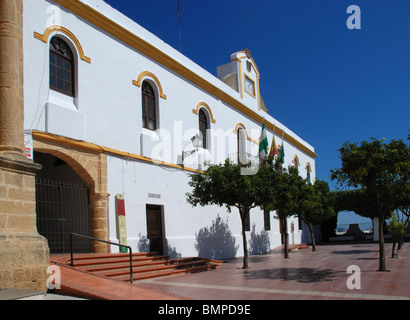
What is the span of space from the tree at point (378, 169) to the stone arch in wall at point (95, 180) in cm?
691

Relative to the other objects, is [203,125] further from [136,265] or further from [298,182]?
[136,265]

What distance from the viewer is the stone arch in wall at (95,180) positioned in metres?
11.5

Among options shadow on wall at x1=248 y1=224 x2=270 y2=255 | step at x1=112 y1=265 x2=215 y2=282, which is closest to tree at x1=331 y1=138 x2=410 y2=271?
step at x1=112 y1=265 x2=215 y2=282

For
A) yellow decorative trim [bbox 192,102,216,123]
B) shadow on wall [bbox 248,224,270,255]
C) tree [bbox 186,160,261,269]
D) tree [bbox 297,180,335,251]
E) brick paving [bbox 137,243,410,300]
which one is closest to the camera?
brick paving [bbox 137,243,410,300]

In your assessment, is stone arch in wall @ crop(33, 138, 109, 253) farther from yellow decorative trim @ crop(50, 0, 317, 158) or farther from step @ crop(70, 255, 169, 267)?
yellow decorative trim @ crop(50, 0, 317, 158)

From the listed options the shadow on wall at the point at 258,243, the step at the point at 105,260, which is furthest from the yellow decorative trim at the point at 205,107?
the step at the point at 105,260

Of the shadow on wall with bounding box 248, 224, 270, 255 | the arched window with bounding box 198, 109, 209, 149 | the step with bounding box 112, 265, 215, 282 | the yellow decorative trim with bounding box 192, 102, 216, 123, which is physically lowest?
the shadow on wall with bounding box 248, 224, 270, 255

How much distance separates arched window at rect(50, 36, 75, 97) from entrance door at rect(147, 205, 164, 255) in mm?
5003

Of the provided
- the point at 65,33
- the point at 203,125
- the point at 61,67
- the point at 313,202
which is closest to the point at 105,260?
the point at 61,67

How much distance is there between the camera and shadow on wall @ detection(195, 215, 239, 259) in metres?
16.4

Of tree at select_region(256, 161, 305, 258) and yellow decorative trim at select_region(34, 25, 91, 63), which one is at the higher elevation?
yellow decorative trim at select_region(34, 25, 91, 63)

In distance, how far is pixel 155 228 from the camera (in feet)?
47.0
